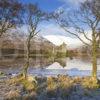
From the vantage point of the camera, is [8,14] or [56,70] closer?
[8,14]

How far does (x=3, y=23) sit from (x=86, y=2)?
362 centimetres

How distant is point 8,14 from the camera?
14.3 meters

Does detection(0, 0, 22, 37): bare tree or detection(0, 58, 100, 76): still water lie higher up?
detection(0, 0, 22, 37): bare tree

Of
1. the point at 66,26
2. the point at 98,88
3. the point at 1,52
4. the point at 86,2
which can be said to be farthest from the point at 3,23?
the point at 1,52

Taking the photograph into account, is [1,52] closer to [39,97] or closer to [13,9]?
[13,9]

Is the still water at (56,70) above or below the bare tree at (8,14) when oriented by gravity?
below

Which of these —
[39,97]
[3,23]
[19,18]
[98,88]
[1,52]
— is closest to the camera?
[39,97]


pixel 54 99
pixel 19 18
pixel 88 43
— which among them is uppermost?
pixel 19 18

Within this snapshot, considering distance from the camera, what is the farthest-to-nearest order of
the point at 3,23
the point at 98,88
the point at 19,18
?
the point at 19,18 → the point at 3,23 → the point at 98,88

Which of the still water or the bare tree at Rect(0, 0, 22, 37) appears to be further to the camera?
the still water

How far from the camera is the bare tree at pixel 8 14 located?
14.0 m

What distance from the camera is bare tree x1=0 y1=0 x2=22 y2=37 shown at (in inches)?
553

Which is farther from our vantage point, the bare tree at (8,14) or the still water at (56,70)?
the still water at (56,70)

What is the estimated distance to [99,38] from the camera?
1427 cm
